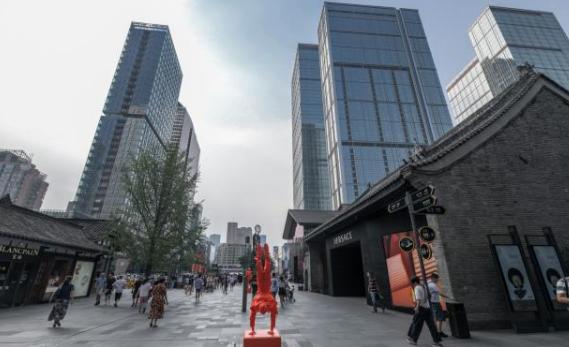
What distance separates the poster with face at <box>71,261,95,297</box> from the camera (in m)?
17.2

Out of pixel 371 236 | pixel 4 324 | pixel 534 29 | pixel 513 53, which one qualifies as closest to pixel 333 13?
pixel 513 53

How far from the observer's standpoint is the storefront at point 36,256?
41.2ft

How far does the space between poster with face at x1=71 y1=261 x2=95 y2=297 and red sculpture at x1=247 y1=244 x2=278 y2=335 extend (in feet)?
60.3

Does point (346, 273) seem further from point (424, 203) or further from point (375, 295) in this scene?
point (424, 203)

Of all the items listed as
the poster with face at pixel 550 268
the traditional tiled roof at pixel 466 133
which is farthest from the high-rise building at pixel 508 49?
the poster with face at pixel 550 268

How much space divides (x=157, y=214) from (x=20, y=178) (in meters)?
135

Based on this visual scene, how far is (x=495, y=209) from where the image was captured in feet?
30.3

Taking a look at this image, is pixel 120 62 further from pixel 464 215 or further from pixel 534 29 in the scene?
pixel 534 29

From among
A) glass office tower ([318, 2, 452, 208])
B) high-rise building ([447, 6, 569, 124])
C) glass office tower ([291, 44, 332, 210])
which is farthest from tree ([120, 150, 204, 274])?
high-rise building ([447, 6, 569, 124])

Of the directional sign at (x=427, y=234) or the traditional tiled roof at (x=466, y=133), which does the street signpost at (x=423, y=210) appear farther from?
the traditional tiled roof at (x=466, y=133)

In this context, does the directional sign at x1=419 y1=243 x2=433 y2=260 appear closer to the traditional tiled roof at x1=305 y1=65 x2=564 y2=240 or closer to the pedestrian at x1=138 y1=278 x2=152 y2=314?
the traditional tiled roof at x1=305 y1=65 x2=564 y2=240

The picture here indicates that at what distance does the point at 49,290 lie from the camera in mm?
15164

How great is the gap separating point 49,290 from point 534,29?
5923 inches

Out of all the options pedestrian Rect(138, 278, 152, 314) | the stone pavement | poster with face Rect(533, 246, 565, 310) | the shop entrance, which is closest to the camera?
the stone pavement
